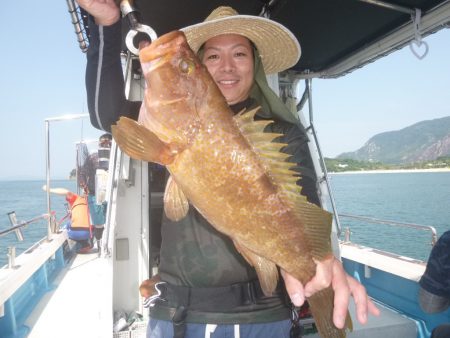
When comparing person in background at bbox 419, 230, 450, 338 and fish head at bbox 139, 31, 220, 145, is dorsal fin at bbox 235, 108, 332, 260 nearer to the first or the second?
fish head at bbox 139, 31, 220, 145

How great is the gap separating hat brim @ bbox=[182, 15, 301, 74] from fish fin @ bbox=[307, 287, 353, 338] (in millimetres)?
1774

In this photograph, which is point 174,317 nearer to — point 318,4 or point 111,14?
point 111,14

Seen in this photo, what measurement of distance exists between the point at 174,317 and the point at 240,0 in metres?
3.27

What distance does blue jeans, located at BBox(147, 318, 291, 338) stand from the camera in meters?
1.95

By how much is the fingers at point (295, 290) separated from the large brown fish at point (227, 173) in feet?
0.10

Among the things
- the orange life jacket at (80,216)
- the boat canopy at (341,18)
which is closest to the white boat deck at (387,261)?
the boat canopy at (341,18)

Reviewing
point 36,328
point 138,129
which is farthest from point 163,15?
point 36,328

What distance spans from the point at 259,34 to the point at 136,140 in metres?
1.46

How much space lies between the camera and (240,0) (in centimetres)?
364

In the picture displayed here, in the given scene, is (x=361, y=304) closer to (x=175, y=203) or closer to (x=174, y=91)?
(x=175, y=203)

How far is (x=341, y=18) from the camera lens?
12.4 ft

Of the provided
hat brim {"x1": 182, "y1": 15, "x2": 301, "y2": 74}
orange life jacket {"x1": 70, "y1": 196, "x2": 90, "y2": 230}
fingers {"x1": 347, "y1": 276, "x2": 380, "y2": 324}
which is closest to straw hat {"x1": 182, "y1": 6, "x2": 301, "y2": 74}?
hat brim {"x1": 182, "y1": 15, "x2": 301, "y2": 74}

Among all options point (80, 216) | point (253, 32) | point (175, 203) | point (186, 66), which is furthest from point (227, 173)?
point (80, 216)

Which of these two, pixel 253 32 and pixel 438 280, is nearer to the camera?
pixel 253 32
